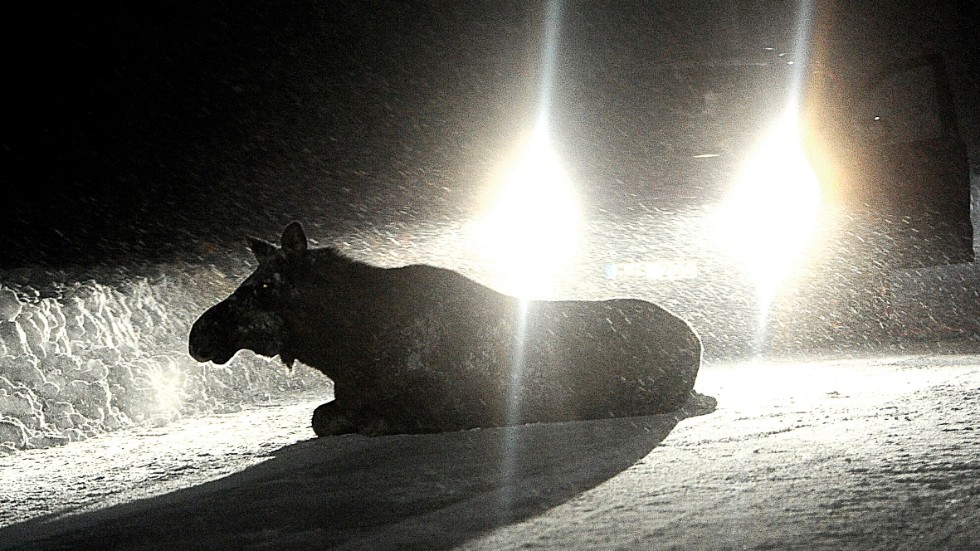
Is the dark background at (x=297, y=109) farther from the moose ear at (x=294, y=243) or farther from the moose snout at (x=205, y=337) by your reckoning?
the moose snout at (x=205, y=337)

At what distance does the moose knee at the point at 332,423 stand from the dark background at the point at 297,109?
298cm

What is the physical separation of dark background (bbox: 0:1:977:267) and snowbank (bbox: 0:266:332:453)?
1.14 feet

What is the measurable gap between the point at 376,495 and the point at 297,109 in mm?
4510

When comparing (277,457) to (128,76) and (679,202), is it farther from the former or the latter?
(679,202)

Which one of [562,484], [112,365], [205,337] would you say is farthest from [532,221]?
[562,484]

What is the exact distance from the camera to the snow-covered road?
2.49 metres

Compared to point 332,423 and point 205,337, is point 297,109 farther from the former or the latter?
point 332,423

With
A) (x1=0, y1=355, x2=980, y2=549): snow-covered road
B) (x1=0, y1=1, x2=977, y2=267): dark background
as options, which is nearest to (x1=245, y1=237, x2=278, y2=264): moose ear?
(x1=0, y1=355, x2=980, y2=549): snow-covered road

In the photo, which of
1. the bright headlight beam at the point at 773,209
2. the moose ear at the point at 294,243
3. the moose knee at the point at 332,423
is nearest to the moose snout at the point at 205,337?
the moose ear at the point at 294,243

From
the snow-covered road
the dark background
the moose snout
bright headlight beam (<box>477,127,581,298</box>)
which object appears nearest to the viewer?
the snow-covered road

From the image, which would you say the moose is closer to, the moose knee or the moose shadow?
the moose knee

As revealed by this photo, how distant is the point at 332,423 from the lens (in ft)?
15.9

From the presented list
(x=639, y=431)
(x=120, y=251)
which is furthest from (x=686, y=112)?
(x=120, y=251)

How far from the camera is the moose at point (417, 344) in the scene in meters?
4.72
